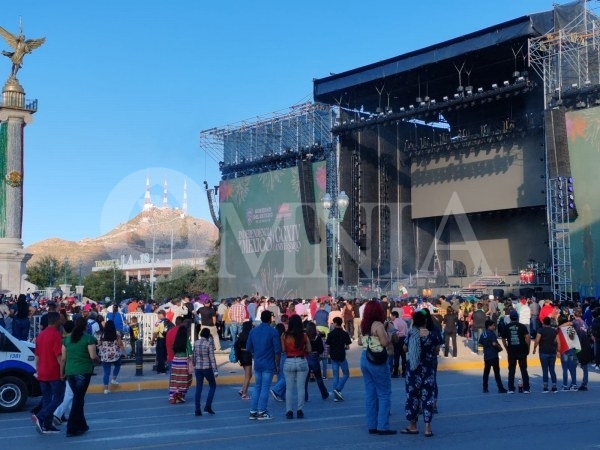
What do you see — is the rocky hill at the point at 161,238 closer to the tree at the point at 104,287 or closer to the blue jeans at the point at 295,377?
the tree at the point at 104,287

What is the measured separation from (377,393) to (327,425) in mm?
1209

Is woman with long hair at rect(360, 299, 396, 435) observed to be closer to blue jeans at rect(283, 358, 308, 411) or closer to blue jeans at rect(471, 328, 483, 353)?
blue jeans at rect(283, 358, 308, 411)

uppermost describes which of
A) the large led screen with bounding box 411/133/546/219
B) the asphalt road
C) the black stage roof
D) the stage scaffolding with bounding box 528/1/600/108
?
the black stage roof

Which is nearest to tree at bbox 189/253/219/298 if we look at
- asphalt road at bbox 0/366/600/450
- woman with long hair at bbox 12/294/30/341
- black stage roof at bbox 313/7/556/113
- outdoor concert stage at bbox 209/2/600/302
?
outdoor concert stage at bbox 209/2/600/302

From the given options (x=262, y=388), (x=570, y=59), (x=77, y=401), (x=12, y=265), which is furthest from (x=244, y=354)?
(x=12, y=265)

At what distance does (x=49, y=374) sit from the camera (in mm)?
9523

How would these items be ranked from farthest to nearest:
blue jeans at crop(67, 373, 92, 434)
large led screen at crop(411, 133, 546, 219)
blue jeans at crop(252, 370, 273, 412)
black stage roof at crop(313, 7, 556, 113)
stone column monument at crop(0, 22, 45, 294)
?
stone column monument at crop(0, 22, 45, 294) → large led screen at crop(411, 133, 546, 219) → black stage roof at crop(313, 7, 556, 113) → blue jeans at crop(252, 370, 273, 412) → blue jeans at crop(67, 373, 92, 434)

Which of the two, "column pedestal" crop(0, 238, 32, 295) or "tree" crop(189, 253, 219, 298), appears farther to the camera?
"tree" crop(189, 253, 219, 298)

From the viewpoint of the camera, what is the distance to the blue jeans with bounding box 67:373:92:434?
30.6 feet

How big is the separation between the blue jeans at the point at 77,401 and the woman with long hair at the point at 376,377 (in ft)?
11.3

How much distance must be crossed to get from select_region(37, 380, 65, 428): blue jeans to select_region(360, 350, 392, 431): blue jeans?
3876mm

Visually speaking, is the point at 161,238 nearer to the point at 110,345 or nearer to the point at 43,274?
the point at 43,274

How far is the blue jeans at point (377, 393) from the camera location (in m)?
8.93

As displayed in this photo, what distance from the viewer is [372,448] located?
8156 mm
